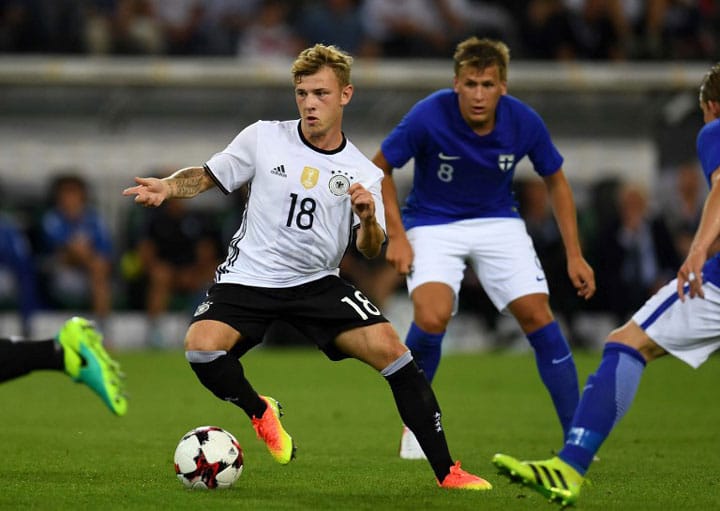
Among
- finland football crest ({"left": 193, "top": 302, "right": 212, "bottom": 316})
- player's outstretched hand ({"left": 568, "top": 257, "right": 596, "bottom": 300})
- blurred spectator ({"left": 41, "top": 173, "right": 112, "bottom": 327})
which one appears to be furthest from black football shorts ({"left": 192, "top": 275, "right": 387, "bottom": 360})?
blurred spectator ({"left": 41, "top": 173, "right": 112, "bottom": 327})

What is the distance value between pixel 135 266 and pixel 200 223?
3.35ft

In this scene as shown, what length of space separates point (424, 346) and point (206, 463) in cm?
187

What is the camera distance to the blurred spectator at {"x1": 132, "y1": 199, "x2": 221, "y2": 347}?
17.6m

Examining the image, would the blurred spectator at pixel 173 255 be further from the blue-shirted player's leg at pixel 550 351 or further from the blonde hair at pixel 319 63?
the blonde hair at pixel 319 63

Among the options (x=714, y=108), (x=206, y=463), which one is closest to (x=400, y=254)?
(x=206, y=463)

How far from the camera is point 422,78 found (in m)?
18.5

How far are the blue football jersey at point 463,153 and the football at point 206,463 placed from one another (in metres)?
2.25

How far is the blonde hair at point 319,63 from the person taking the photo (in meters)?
6.85

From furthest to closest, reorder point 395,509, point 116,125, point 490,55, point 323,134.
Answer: point 116,125, point 490,55, point 323,134, point 395,509

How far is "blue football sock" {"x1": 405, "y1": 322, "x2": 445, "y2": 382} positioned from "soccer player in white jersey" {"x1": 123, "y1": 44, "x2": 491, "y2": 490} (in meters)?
1.15

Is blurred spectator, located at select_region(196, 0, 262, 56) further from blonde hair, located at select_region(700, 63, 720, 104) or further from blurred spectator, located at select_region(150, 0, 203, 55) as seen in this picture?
blonde hair, located at select_region(700, 63, 720, 104)

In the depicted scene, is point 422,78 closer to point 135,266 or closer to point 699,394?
point 135,266

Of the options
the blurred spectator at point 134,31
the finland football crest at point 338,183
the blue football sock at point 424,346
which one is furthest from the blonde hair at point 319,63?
the blurred spectator at point 134,31

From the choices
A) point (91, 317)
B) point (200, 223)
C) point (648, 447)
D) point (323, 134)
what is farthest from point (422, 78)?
point (323, 134)
